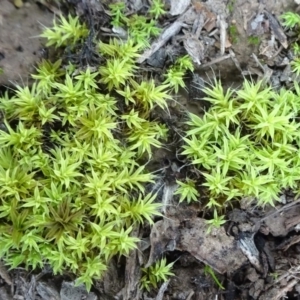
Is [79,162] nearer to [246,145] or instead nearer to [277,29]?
[246,145]

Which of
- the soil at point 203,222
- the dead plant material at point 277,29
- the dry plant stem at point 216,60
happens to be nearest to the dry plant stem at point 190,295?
the soil at point 203,222

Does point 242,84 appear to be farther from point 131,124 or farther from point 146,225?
point 146,225

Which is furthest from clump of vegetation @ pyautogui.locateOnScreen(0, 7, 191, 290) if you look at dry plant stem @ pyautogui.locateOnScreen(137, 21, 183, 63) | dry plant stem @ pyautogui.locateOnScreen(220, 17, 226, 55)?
dry plant stem @ pyautogui.locateOnScreen(220, 17, 226, 55)

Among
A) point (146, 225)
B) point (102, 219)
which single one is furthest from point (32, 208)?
point (146, 225)

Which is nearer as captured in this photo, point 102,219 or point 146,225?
point 102,219

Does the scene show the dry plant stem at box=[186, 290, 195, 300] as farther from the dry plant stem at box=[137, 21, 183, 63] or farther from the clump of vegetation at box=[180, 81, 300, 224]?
the dry plant stem at box=[137, 21, 183, 63]

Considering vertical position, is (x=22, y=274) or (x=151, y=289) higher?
(x=22, y=274)
